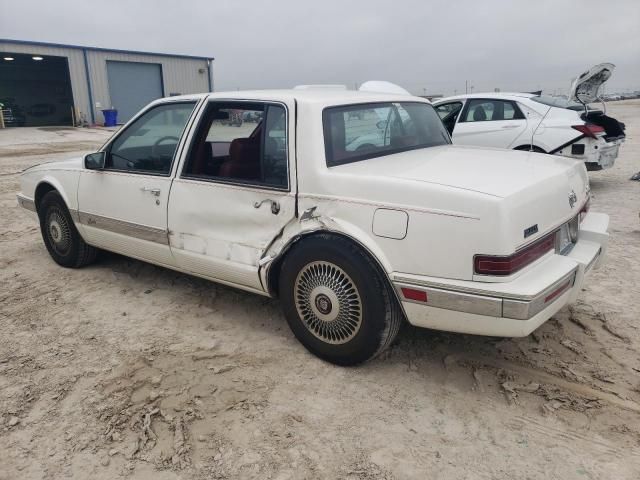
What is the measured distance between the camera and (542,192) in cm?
285

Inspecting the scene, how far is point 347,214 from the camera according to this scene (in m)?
2.96

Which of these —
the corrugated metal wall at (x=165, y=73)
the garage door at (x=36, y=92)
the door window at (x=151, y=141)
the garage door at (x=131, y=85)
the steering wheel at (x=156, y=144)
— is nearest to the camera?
the door window at (x=151, y=141)

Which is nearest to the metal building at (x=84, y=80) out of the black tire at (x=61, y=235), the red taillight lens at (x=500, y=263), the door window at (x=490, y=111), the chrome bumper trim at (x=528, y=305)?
the door window at (x=490, y=111)

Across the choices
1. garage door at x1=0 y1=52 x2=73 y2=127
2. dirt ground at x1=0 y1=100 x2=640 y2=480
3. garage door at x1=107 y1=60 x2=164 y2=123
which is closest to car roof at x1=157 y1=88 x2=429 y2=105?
dirt ground at x1=0 y1=100 x2=640 y2=480

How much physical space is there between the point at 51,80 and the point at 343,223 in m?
36.8

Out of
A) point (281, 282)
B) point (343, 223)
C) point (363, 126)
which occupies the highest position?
point (363, 126)

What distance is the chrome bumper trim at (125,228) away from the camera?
13.0ft

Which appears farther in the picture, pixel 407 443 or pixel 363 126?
pixel 363 126

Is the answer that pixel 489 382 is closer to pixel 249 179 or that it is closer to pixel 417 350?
pixel 417 350

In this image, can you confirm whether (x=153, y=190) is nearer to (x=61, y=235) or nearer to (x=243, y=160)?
(x=243, y=160)

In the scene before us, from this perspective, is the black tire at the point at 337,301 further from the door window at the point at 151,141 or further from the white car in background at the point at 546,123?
the white car in background at the point at 546,123

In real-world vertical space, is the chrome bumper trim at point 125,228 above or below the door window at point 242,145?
below

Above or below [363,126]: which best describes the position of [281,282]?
below

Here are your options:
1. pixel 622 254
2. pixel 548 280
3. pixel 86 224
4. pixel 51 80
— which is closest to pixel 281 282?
pixel 548 280
